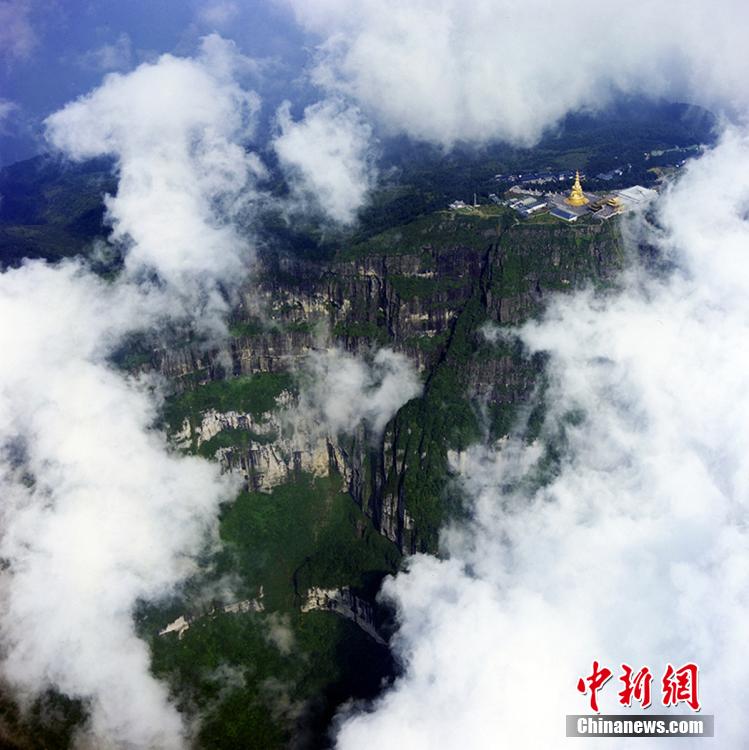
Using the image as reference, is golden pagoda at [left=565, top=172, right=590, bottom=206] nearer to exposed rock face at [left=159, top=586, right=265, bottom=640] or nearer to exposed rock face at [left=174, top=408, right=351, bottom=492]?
exposed rock face at [left=174, top=408, right=351, bottom=492]

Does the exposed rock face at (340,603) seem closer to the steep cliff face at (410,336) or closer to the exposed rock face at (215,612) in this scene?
the exposed rock face at (215,612)

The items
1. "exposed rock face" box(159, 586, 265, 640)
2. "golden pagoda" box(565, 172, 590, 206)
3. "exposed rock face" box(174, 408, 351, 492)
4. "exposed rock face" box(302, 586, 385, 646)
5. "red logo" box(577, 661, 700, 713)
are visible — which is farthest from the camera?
"golden pagoda" box(565, 172, 590, 206)

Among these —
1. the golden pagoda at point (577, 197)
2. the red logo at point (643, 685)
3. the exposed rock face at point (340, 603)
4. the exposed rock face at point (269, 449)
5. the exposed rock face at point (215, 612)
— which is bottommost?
the red logo at point (643, 685)

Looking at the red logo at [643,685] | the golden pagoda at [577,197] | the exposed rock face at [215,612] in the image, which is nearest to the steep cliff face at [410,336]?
the golden pagoda at [577,197]

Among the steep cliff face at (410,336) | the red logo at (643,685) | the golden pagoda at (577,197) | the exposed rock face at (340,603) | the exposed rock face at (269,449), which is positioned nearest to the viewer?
the red logo at (643,685)

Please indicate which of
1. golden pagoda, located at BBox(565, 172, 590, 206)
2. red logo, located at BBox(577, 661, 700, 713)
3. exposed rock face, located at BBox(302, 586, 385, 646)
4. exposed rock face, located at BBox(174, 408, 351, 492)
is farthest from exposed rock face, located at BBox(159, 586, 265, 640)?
golden pagoda, located at BBox(565, 172, 590, 206)

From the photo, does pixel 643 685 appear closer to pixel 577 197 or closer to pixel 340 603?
pixel 340 603

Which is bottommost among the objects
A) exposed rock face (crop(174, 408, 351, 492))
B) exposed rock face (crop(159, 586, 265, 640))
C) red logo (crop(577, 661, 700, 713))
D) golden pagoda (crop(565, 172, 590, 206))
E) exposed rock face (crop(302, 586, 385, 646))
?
red logo (crop(577, 661, 700, 713))
